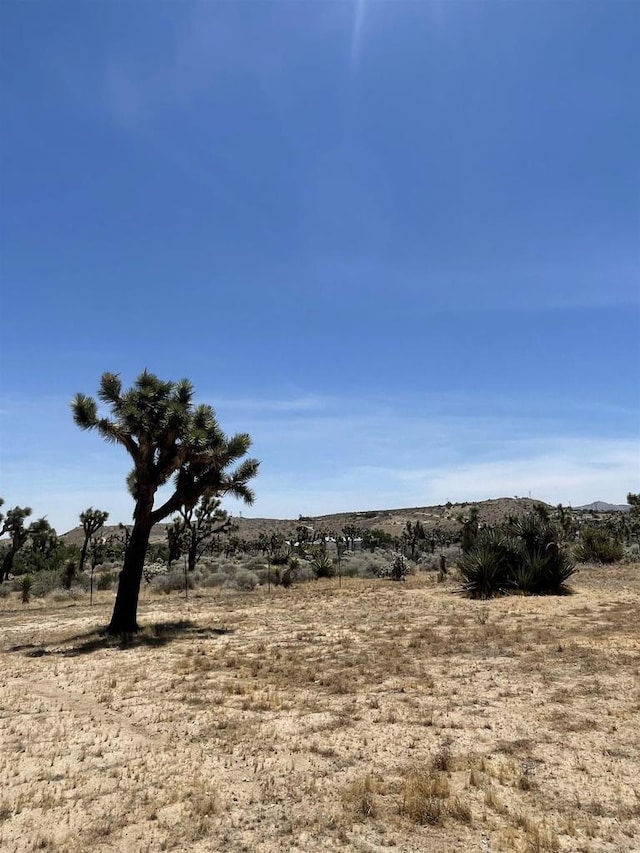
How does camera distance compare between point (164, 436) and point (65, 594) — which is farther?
point (65, 594)

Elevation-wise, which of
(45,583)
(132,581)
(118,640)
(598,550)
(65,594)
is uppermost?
(598,550)

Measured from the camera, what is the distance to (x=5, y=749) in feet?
21.5

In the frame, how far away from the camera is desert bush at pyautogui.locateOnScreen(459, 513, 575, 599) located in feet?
67.6

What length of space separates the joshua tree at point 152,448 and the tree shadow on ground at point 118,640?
2.05ft

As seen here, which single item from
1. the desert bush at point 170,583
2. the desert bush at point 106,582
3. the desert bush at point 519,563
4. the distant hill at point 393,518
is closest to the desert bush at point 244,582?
the desert bush at point 170,583

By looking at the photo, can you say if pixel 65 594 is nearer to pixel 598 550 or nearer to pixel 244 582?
pixel 244 582

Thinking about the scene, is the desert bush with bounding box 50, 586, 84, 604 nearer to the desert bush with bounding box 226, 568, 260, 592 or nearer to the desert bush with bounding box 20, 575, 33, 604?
the desert bush with bounding box 20, 575, 33, 604

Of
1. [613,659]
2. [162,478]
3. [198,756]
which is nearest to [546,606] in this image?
[613,659]

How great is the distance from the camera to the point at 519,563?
21.8 m

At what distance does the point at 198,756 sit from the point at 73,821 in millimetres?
1605

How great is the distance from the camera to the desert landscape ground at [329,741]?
4.70m

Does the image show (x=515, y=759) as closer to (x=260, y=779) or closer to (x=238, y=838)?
(x=260, y=779)

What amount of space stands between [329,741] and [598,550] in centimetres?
2926

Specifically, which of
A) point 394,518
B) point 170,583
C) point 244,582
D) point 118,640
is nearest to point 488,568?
point 244,582
